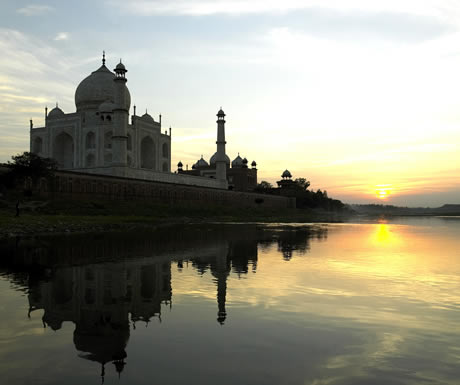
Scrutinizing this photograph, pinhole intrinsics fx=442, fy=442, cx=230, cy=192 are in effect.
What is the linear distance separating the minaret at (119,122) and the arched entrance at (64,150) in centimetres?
1419

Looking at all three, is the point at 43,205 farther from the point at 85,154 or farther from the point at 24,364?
A: the point at 24,364

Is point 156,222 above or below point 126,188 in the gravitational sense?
below

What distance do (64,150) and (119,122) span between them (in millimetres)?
16442

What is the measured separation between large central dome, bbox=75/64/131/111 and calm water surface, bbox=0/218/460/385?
52456 mm

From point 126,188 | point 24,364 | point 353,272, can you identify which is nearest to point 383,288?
point 353,272

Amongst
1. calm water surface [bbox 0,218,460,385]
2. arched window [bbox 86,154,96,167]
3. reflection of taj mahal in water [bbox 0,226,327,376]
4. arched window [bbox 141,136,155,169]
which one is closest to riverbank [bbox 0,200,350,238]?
reflection of taj mahal in water [bbox 0,226,327,376]

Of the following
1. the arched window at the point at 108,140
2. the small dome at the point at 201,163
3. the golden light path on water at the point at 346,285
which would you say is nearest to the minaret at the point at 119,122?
the arched window at the point at 108,140

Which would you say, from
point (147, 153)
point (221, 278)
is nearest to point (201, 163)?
point (147, 153)

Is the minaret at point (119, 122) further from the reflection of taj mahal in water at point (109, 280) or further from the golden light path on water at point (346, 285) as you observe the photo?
the golden light path on water at point (346, 285)

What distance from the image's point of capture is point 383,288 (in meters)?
10.1

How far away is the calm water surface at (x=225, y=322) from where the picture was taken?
4.88 meters

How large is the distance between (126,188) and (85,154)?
16.3 metres

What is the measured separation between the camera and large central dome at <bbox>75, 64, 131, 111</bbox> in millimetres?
62656

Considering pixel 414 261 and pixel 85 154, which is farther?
pixel 85 154
